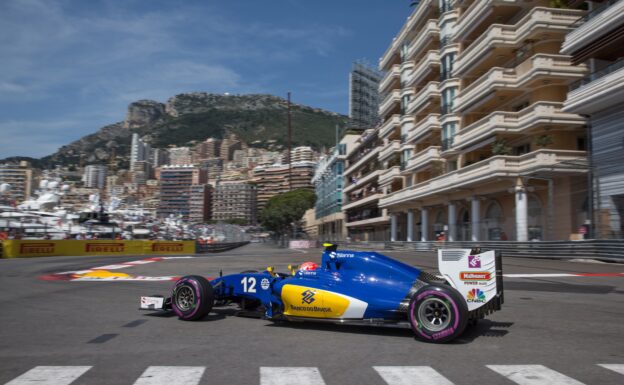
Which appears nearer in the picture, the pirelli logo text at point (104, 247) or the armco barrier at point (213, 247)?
the pirelli logo text at point (104, 247)

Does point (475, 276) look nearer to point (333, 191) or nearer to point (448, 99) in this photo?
point (448, 99)

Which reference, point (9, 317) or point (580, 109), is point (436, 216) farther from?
point (9, 317)

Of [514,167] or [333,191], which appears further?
[333,191]

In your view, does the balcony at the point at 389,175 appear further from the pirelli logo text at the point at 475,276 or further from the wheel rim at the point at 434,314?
the wheel rim at the point at 434,314

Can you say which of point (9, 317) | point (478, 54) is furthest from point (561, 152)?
point (9, 317)

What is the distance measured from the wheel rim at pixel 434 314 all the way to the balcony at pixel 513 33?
3019 cm

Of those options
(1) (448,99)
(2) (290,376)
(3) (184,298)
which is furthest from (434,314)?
(1) (448,99)

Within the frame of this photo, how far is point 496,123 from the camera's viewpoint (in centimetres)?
3375

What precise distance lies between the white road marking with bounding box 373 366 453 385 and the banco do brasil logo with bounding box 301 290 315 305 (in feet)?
7.10

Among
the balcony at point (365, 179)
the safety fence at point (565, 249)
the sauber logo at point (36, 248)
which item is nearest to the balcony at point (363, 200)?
the balcony at point (365, 179)

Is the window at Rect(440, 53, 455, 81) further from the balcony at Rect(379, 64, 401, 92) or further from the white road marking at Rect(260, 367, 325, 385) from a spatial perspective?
the white road marking at Rect(260, 367, 325, 385)

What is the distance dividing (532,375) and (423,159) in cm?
4486

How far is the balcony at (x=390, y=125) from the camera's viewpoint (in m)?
58.5

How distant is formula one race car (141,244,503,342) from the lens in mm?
6453
